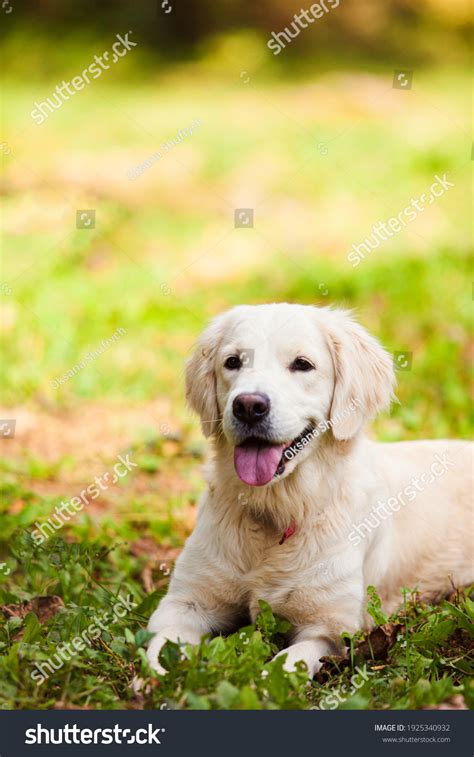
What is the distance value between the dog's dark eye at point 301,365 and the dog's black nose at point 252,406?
0.29 metres

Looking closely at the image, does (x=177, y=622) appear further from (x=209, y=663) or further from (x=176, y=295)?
(x=176, y=295)

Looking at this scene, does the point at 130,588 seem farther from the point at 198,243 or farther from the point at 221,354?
the point at 198,243

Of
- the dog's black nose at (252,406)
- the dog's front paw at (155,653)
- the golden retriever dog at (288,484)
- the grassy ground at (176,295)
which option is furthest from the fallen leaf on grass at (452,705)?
the dog's black nose at (252,406)

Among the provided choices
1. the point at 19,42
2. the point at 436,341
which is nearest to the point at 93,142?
the point at 19,42

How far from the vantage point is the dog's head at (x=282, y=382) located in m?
3.25

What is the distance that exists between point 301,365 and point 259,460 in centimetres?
40

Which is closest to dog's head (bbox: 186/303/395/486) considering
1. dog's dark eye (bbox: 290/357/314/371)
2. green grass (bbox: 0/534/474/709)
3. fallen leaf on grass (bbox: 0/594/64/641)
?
dog's dark eye (bbox: 290/357/314/371)

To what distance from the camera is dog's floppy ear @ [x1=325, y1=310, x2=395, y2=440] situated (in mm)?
3504

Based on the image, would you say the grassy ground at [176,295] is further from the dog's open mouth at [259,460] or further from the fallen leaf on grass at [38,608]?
the dog's open mouth at [259,460]

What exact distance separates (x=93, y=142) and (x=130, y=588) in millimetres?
8828

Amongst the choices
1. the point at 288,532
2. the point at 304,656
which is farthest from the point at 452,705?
the point at 288,532

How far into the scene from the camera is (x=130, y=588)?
3.87 meters

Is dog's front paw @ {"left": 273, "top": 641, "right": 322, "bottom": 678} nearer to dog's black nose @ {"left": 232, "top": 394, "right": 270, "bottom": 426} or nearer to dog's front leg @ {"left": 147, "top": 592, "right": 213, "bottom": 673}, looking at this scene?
dog's front leg @ {"left": 147, "top": 592, "right": 213, "bottom": 673}

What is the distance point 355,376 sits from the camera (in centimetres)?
359
